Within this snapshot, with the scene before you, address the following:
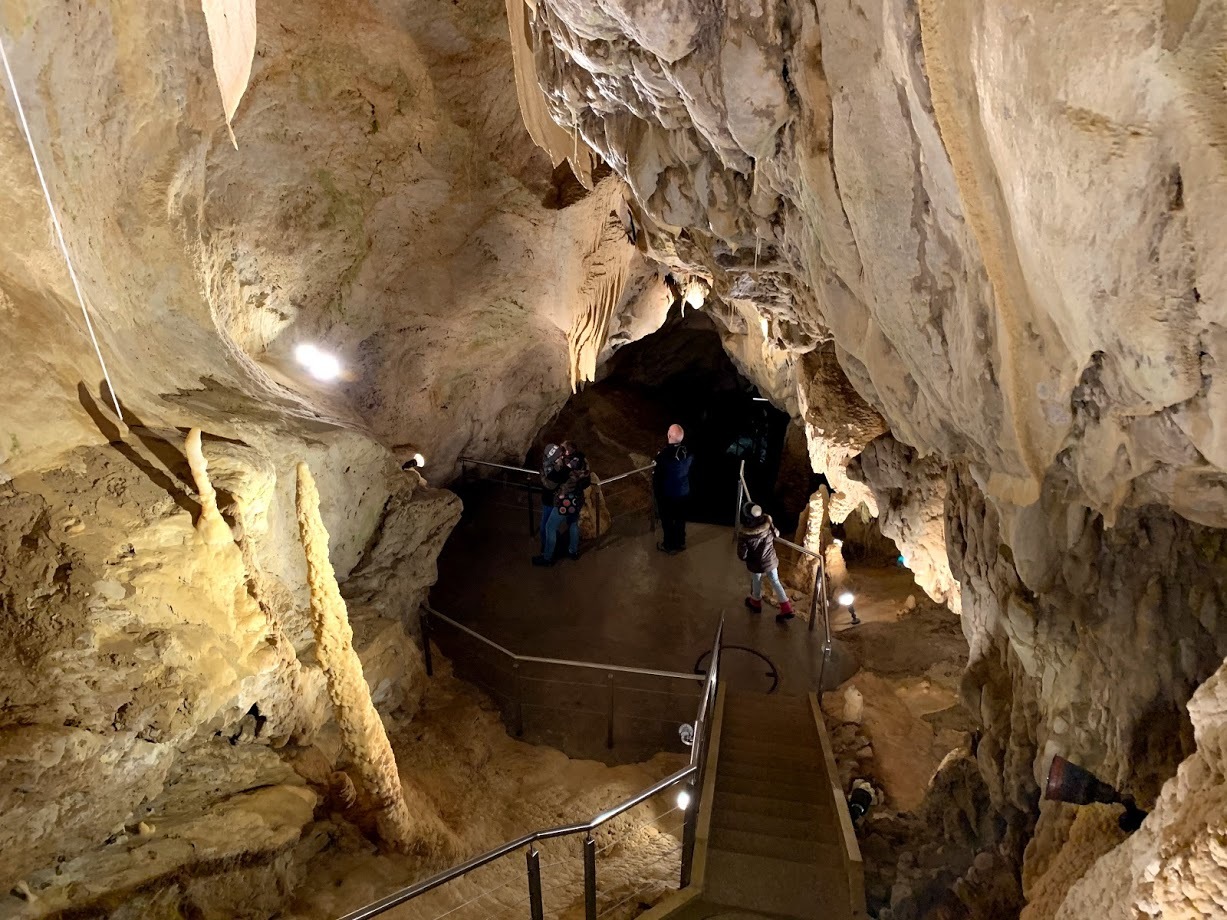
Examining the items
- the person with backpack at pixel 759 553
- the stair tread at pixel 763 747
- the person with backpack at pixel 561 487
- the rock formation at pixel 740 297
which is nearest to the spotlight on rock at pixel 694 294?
the rock formation at pixel 740 297

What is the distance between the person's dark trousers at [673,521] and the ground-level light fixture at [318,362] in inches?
151

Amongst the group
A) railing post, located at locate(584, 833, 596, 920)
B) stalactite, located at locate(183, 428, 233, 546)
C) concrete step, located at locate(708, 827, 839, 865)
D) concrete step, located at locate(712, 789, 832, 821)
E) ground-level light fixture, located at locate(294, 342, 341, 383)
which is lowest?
concrete step, located at locate(712, 789, 832, 821)

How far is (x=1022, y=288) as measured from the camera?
2.11 meters

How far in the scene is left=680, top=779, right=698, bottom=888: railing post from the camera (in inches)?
151

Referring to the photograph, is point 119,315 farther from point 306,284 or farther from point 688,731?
point 688,731

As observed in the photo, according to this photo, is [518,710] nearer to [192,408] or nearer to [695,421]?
[192,408]

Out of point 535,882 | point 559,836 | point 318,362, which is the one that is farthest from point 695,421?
point 535,882

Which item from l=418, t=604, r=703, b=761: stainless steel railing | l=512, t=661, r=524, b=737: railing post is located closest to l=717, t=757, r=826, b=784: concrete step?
l=418, t=604, r=703, b=761: stainless steel railing

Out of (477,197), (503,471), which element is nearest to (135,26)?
(477,197)

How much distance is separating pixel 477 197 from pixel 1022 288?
586 cm

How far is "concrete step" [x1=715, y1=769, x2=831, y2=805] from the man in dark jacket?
3.54 meters

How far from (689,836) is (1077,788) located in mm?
1925

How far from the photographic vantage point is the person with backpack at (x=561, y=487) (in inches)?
306

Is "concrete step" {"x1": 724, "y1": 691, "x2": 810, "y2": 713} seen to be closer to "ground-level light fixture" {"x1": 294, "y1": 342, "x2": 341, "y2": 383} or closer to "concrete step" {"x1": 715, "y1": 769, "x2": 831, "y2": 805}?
"concrete step" {"x1": 715, "y1": 769, "x2": 831, "y2": 805}
